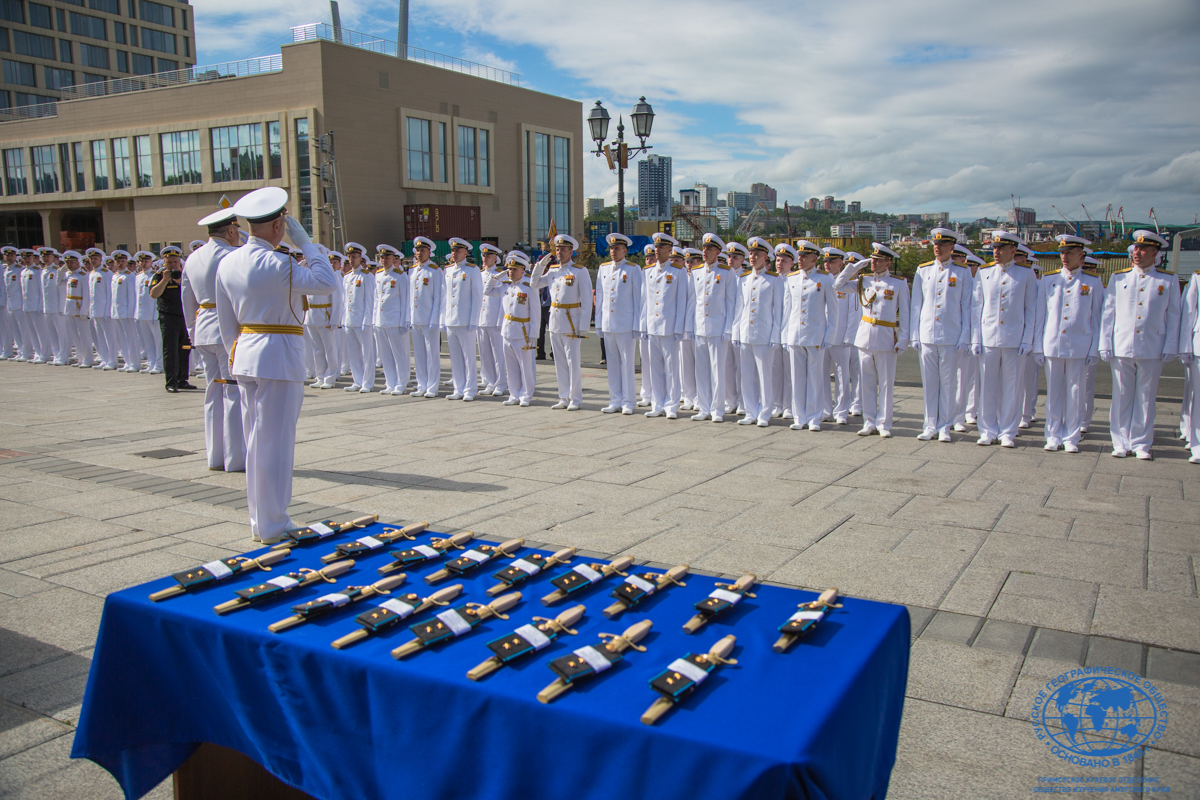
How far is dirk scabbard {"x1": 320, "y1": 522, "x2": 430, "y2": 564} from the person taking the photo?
9.24 ft


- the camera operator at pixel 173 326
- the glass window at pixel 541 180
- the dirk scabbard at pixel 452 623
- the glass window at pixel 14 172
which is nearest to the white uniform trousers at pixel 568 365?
the camera operator at pixel 173 326

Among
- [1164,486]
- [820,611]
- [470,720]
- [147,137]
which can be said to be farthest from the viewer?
[147,137]

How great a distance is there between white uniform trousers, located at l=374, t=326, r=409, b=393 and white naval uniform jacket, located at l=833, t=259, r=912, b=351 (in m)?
6.86

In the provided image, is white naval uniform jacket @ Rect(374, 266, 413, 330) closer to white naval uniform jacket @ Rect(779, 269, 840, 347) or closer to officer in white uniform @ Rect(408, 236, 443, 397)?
officer in white uniform @ Rect(408, 236, 443, 397)

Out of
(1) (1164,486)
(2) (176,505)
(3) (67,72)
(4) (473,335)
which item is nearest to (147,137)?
(3) (67,72)

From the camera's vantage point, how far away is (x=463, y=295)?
12008 mm

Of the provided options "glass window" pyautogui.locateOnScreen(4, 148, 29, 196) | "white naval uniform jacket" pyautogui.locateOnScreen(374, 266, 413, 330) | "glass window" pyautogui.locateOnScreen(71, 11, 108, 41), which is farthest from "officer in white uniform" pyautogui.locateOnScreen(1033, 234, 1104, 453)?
"glass window" pyautogui.locateOnScreen(71, 11, 108, 41)

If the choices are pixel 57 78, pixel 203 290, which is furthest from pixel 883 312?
pixel 57 78

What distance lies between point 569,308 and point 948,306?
4670mm

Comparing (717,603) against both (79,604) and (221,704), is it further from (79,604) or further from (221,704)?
(79,604)

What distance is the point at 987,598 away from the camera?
14.7ft

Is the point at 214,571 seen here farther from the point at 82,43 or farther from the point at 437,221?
the point at 82,43

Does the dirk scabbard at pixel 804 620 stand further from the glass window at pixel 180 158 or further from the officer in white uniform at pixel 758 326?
the glass window at pixel 180 158

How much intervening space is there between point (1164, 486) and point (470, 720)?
729 centimetres
